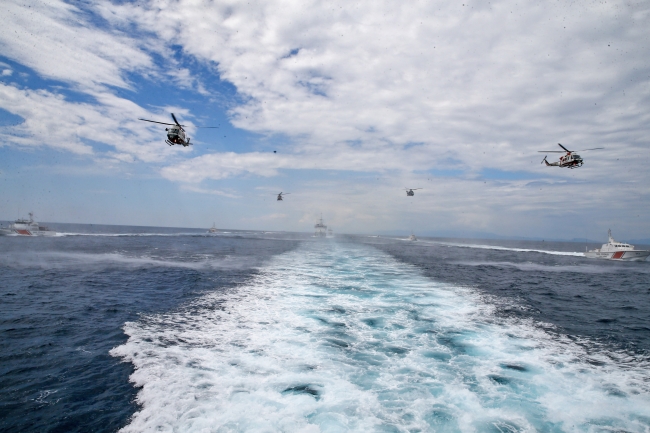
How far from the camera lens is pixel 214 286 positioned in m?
26.0

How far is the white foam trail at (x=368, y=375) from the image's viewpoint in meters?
7.81

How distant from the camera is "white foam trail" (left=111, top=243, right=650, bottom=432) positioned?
781 cm

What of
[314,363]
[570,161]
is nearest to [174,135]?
[314,363]

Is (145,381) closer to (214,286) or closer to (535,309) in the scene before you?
(214,286)

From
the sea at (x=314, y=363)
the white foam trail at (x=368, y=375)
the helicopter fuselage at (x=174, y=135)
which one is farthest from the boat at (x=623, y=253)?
the helicopter fuselage at (x=174, y=135)

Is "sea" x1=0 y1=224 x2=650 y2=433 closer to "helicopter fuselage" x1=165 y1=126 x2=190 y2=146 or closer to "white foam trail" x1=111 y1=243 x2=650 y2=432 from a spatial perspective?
"white foam trail" x1=111 y1=243 x2=650 y2=432

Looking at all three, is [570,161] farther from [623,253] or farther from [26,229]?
[26,229]

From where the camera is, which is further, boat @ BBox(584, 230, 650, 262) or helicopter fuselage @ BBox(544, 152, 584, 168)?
boat @ BBox(584, 230, 650, 262)

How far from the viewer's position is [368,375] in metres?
10.1

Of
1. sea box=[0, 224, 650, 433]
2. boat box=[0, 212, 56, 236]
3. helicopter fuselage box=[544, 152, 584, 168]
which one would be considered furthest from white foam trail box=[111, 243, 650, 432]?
boat box=[0, 212, 56, 236]

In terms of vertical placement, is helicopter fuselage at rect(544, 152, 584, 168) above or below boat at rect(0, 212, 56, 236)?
A: above

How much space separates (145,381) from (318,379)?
529 cm

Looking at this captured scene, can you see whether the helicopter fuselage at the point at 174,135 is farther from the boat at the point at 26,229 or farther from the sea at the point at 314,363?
the boat at the point at 26,229

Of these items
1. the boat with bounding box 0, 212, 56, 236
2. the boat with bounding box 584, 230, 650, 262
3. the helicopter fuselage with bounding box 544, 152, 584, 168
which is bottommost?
the boat with bounding box 584, 230, 650, 262
